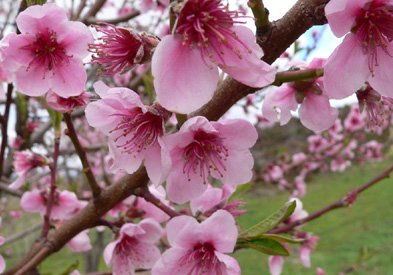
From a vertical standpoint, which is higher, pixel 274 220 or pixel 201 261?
pixel 274 220

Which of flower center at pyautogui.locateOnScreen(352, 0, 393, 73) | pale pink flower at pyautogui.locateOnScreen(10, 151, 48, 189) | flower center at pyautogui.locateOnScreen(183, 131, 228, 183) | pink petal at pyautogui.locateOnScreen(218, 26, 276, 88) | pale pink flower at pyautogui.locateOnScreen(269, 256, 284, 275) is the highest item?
flower center at pyautogui.locateOnScreen(352, 0, 393, 73)

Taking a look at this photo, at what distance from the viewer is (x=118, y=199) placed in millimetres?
1177

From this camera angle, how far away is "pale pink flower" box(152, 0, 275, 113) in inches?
33.2

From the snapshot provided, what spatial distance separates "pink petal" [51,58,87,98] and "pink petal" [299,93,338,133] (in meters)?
0.60

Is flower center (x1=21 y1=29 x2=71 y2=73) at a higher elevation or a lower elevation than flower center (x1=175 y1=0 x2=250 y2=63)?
lower

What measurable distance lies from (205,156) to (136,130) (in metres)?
0.17

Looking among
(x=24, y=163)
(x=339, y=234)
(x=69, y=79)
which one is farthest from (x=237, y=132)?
(x=339, y=234)

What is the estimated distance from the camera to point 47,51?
1.20 m

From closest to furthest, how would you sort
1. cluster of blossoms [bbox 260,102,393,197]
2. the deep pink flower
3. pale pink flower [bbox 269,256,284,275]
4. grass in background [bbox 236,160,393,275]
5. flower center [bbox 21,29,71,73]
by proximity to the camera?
the deep pink flower, flower center [bbox 21,29,71,73], pale pink flower [bbox 269,256,284,275], cluster of blossoms [bbox 260,102,393,197], grass in background [bbox 236,160,393,275]

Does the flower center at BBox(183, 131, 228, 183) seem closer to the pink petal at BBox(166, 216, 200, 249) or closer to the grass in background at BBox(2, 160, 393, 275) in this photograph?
the pink petal at BBox(166, 216, 200, 249)

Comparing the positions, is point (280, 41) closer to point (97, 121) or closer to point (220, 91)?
point (220, 91)

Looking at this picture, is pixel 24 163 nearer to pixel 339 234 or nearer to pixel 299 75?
pixel 299 75

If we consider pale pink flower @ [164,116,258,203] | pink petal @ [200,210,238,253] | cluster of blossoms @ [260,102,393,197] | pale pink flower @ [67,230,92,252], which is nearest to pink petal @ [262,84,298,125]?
pale pink flower @ [164,116,258,203]

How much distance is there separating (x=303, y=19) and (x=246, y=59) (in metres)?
0.13
